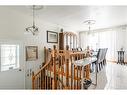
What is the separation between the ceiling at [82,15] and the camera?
308 cm

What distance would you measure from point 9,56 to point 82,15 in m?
2.25

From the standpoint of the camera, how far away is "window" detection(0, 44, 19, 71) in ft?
9.48

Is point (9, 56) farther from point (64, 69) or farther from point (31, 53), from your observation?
point (64, 69)

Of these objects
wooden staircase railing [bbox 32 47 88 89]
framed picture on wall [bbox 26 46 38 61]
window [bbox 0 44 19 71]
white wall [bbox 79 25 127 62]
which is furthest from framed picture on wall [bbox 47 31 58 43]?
wooden staircase railing [bbox 32 47 88 89]

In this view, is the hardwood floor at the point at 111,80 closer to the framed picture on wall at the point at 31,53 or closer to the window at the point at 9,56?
the framed picture on wall at the point at 31,53

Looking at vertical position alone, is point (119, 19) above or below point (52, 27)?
above

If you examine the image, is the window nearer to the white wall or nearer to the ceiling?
the ceiling

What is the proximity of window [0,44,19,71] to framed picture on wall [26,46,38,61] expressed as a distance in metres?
0.30

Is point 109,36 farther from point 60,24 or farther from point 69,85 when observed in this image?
point 69,85

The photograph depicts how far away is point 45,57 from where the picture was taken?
12.5ft

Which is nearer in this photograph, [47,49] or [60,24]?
[47,49]

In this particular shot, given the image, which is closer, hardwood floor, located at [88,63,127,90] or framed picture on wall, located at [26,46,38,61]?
hardwood floor, located at [88,63,127,90]

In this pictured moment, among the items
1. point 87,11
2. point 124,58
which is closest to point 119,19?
point 87,11

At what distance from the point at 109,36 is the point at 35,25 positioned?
2.43 metres
